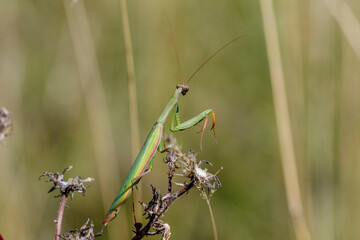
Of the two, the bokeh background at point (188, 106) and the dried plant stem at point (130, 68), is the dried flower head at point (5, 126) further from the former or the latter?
the bokeh background at point (188, 106)

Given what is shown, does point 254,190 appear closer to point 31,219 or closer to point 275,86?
point 275,86

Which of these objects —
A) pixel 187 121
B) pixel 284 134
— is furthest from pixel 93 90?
pixel 284 134

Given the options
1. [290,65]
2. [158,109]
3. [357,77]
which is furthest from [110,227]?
[357,77]

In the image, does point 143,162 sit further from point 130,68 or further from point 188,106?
point 188,106

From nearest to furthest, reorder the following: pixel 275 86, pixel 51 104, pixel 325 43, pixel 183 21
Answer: pixel 275 86
pixel 325 43
pixel 51 104
pixel 183 21

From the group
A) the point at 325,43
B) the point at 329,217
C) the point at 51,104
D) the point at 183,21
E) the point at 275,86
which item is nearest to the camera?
the point at 275,86

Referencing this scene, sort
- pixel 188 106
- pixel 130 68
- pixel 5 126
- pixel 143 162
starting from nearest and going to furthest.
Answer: pixel 5 126 < pixel 143 162 < pixel 130 68 < pixel 188 106

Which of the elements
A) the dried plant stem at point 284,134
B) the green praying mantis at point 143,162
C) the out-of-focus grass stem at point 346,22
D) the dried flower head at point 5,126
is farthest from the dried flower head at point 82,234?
the out-of-focus grass stem at point 346,22
